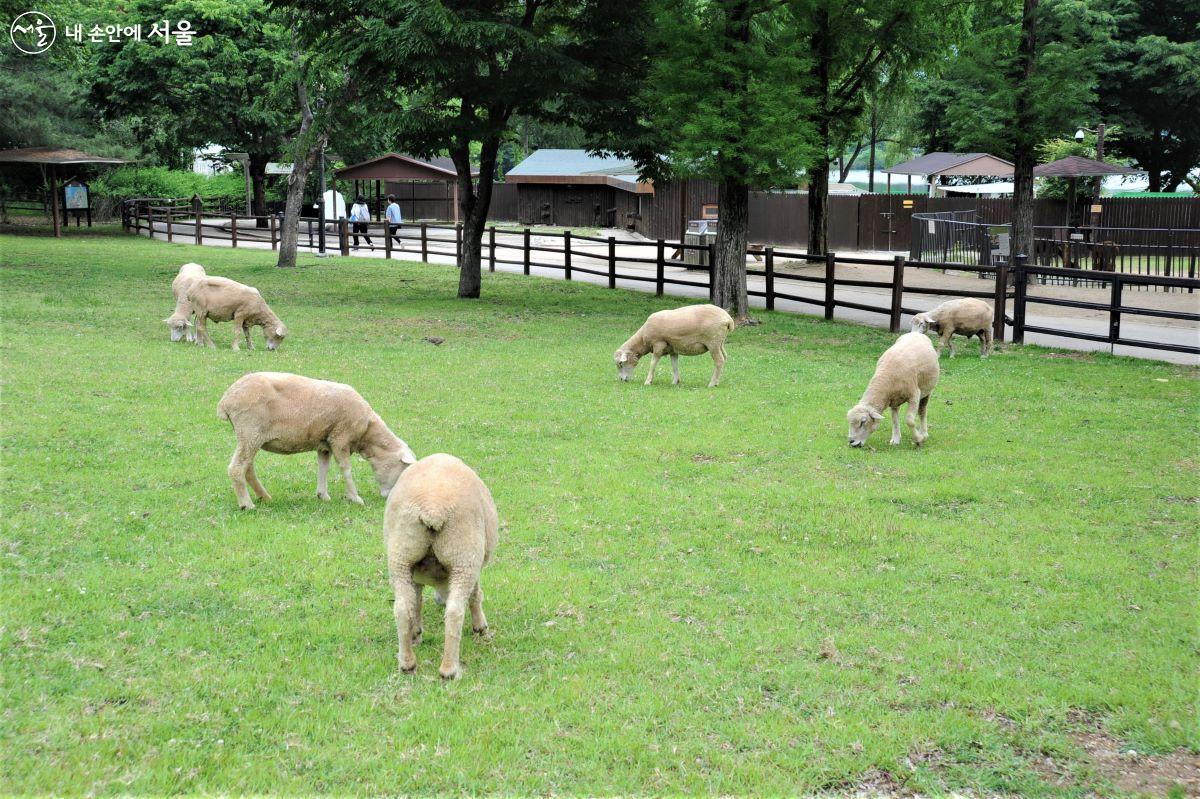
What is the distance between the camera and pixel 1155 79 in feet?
139

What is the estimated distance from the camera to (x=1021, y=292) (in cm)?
1712

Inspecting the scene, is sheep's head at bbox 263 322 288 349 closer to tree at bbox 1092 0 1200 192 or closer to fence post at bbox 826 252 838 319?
fence post at bbox 826 252 838 319

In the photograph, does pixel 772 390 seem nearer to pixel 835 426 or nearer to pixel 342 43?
pixel 835 426

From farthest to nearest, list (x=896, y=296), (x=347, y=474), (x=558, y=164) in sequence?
1. (x=558, y=164)
2. (x=896, y=296)
3. (x=347, y=474)

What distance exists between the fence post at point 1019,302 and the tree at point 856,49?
23.1 feet

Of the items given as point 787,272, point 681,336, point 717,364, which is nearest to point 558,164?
point 787,272

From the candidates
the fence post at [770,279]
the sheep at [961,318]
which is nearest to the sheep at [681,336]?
the sheep at [961,318]

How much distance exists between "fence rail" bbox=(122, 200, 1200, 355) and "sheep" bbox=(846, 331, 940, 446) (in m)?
5.57

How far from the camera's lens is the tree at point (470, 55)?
19484mm

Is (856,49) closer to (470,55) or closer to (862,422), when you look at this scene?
(470,55)

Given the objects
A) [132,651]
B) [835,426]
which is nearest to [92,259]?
[835,426]

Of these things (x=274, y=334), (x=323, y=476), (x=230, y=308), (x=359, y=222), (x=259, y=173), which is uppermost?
(x=259, y=173)

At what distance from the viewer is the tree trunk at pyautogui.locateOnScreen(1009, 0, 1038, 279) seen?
2441cm

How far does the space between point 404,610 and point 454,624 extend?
0.26 metres
